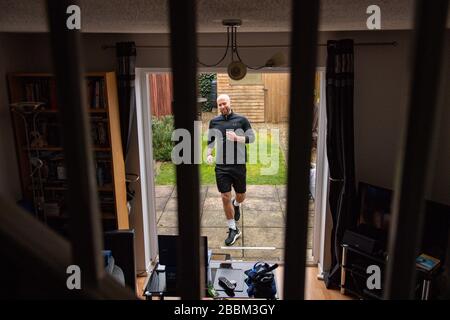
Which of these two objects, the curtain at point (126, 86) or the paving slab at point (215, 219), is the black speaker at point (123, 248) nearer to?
the curtain at point (126, 86)

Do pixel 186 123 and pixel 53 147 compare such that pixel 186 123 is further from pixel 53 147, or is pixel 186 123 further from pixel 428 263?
pixel 53 147

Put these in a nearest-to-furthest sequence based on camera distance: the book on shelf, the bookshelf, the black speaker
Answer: the black speaker
the book on shelf
the bookshelf

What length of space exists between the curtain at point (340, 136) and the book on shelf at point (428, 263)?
74cm

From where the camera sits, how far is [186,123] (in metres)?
0.39

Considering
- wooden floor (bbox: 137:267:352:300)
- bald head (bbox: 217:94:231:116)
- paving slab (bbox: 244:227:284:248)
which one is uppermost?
bald head (bbox: 217:94:231:116)

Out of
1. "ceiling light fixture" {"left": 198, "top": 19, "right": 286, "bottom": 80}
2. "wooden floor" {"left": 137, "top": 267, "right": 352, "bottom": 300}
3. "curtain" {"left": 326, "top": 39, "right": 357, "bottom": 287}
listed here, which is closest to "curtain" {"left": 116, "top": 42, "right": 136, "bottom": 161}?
"ceiling light fixture" {"left": 198, "top": 19, "right": 286, "bottom": 80}

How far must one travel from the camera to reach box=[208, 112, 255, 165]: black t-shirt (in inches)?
191

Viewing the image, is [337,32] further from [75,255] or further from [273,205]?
[75,255]

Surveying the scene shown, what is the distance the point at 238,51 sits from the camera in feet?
13.3

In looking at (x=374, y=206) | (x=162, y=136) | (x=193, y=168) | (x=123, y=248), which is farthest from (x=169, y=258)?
(x=162, y=136)

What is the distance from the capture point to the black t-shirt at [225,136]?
486 cm

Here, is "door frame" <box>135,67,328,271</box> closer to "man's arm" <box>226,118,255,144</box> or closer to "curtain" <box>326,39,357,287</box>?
"curtain" <box>326,39,357,287</box>

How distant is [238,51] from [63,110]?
3823mm

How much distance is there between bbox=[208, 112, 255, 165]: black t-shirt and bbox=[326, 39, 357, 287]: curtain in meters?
1.21
